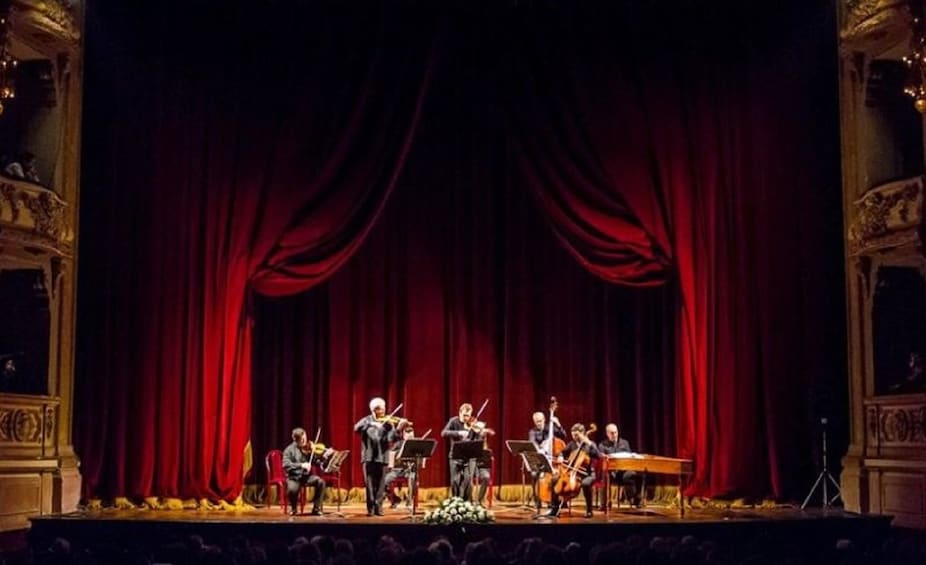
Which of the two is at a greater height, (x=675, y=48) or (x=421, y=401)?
(x=675, y=48)

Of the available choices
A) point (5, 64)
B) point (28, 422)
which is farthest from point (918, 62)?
point (28, 422)

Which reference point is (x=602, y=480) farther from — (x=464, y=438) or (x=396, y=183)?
(x=396, y=183)

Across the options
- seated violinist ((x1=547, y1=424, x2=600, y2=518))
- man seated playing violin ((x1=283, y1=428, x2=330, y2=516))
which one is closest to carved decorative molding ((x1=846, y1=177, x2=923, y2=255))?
seated violinist ((x1=547, y1=424, x2=600, y2=518))

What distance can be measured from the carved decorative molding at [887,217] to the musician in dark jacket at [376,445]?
6798 mm

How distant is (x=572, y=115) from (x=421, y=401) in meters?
4.99

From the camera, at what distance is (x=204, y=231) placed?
16.9 metres

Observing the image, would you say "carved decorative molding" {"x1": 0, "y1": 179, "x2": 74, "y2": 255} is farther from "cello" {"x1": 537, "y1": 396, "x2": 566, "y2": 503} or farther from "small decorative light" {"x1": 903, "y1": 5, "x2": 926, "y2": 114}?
"small decorative light" {"x1": 903, "y1": 5, "x2": 926, "y2": 114}

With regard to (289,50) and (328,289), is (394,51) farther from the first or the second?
(328,289)

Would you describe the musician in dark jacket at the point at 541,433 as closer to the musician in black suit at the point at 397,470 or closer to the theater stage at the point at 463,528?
the theater stage at the point at 463,528

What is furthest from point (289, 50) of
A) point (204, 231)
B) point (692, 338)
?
point (692, 338)

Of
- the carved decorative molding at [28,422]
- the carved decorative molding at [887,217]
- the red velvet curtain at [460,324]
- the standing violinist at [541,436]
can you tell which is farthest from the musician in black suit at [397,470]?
the carved decorative molding at [887,217]

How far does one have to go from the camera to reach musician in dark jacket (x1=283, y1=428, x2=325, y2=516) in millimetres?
14688

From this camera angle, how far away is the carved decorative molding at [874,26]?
15547 millimetres

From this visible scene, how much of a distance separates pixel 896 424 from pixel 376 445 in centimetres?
684
